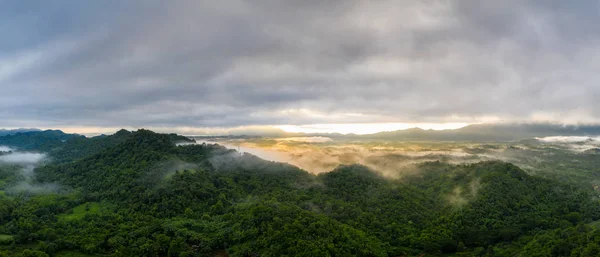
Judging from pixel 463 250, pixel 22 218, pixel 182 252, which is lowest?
pixel 463 250

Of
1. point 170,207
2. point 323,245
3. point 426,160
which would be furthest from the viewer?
point 426,160

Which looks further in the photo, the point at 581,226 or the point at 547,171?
the point at 547,171

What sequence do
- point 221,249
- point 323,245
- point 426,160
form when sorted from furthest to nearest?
point 426,160, point 221,249, point 323,245

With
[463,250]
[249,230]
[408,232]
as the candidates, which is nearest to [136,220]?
[249,230]

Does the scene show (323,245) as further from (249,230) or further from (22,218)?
(22,218)

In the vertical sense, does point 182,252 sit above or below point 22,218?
below

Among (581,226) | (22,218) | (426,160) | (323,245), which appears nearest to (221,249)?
(323,245)

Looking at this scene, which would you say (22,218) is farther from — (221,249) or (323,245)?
(323,245)
